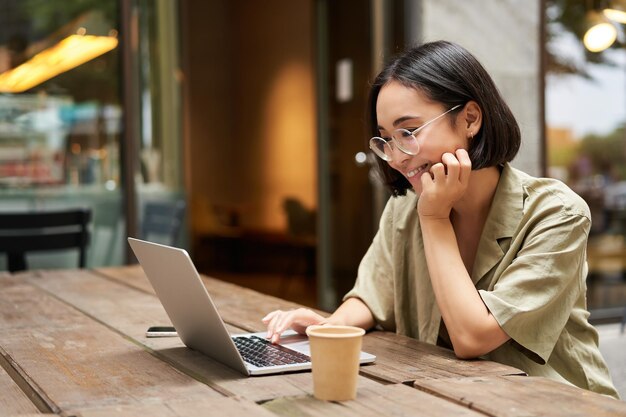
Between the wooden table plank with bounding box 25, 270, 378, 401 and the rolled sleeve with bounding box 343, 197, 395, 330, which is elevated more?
the rolled sleeve with bounding box 343, 197, 395, 330

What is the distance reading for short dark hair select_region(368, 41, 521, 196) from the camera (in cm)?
158

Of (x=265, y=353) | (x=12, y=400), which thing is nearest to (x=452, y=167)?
(x=265, y=353)

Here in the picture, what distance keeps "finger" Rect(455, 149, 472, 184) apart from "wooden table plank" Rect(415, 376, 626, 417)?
1.37 feet

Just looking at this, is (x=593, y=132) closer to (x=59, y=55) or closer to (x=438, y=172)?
(x=59, y=55)

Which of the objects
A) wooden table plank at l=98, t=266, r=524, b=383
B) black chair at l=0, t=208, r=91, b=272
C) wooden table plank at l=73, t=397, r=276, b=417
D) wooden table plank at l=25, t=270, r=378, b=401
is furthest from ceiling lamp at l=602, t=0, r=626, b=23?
wooden table plank at l=73, t=397, r=276, b=417

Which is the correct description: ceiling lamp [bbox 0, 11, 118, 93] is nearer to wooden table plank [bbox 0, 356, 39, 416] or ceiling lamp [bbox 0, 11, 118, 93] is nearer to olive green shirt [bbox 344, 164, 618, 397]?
olive green shirt [bbox 344, 164, 618, 397]

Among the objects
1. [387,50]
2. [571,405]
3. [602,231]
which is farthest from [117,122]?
[571,405]

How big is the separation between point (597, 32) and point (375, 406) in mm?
4166

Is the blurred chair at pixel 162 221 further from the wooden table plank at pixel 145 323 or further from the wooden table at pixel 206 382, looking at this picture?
the wooden table at pixel 206 382

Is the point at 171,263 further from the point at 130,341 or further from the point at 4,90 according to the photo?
the point at 4,90

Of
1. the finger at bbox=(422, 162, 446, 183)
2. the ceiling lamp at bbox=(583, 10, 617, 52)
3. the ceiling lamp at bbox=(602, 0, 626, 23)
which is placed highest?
the ceiling lamp at bbox=(602, 0, 626, 23)

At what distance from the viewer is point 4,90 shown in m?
4.41

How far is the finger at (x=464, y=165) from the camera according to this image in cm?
156

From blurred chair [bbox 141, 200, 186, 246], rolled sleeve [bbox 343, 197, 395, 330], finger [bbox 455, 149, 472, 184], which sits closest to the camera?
finger [bbox 455, 149, 472, 184]
